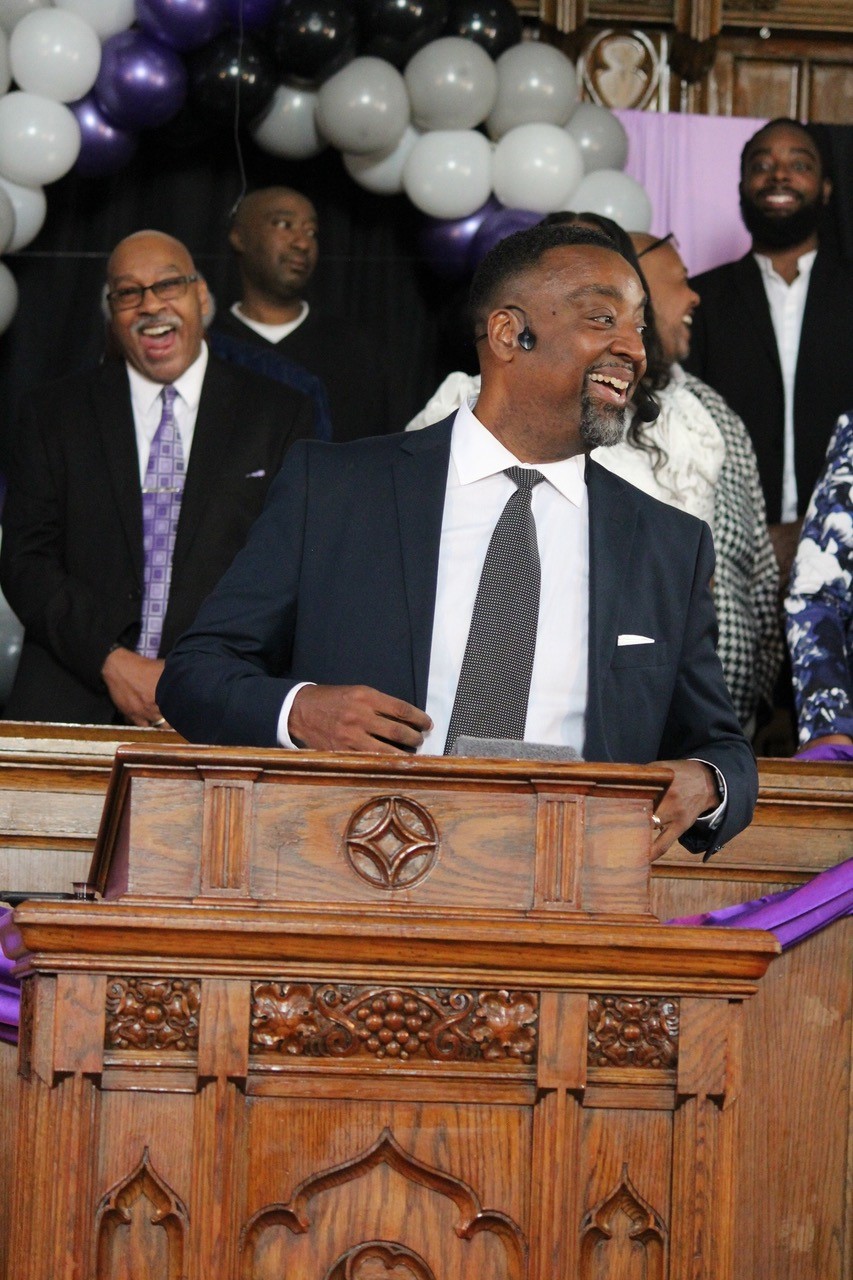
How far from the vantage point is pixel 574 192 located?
433 cm

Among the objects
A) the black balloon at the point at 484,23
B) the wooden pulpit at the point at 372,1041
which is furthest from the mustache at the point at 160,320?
the wooden pulpit at the point at 372,1041

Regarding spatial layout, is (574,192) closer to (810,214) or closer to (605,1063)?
(810,214)

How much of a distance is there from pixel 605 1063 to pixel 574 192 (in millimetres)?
3145

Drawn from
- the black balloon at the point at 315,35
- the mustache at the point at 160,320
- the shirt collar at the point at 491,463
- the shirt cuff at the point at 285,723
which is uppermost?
the black balloon at the point at 315,35

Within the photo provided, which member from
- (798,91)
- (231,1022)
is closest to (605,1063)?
(231,1022)

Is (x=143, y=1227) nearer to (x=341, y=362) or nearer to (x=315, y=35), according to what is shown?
(x=341, y=362)

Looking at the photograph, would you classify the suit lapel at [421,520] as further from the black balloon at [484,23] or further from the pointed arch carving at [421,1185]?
the black balloon at [484,23]

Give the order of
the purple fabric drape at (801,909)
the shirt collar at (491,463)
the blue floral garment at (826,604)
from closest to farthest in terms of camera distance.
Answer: the shirt collar at (491,463)
the purple fabric drape at (801,909)
the blue floral garment at (826,604)

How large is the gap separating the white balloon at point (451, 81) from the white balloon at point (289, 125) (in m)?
0.27

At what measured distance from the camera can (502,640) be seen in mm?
1920

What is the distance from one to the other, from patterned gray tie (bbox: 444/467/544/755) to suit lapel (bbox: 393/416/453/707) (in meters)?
0.05

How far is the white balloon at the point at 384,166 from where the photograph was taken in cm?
450

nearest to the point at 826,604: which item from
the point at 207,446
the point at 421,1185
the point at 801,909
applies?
the point at 801,909

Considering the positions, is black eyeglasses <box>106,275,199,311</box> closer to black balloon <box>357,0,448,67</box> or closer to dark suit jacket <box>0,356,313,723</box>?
dark suit jacket <box>0,356,313,723</box>
